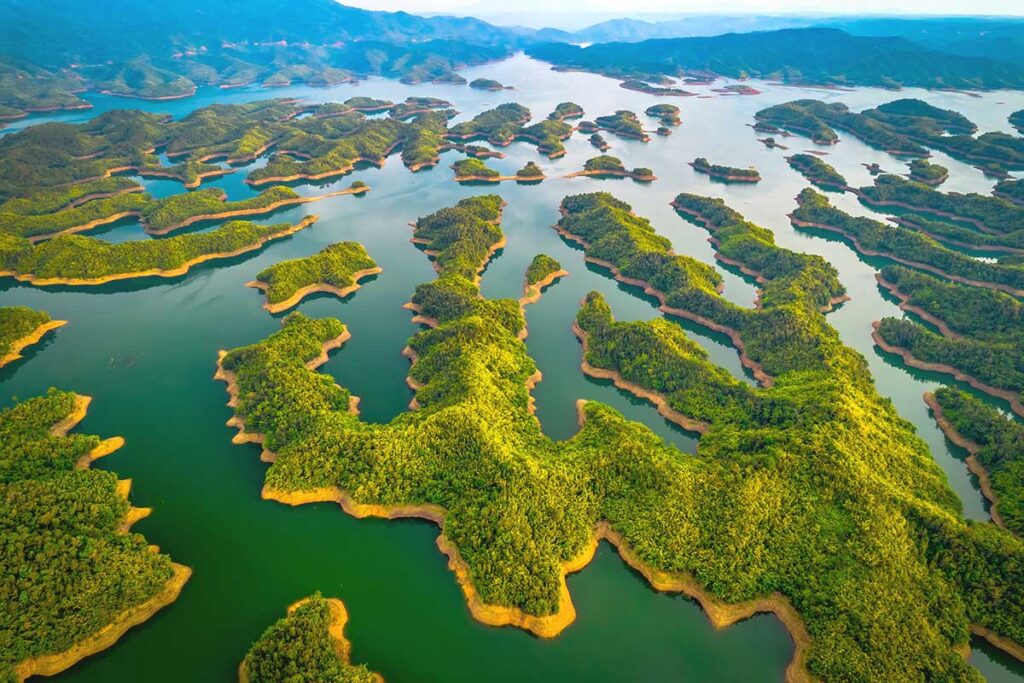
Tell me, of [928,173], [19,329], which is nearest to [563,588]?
[19,329]

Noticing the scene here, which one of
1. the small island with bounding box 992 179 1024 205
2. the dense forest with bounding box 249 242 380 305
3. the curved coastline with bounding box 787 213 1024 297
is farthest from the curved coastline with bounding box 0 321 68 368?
the small island with bounding box 992 179 1024 205

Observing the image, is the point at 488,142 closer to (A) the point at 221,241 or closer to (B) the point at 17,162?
(A) the point at 221,241

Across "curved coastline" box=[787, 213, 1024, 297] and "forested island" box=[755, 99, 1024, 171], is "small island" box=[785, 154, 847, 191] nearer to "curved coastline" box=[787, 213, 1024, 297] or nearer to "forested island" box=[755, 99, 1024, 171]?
"curved coastline" box=[787, 213, 1024, 297]

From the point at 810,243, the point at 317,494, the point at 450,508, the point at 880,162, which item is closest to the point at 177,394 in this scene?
the point at 317,494

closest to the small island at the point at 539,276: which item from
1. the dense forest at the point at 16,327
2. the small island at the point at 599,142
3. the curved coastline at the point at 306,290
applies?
the curved coastline at the point at 306,290

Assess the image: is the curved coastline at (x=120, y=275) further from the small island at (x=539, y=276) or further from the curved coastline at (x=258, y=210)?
the small island at (x=539, y=276)

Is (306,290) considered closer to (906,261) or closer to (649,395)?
(649,395)
